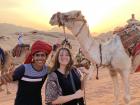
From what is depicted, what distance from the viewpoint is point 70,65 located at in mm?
4590

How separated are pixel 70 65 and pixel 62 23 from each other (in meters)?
3.04

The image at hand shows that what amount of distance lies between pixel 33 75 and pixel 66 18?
10.1ft

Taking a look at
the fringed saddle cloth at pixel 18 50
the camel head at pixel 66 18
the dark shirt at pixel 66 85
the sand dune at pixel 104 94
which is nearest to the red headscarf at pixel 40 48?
the dark shirt at pixel 66 85

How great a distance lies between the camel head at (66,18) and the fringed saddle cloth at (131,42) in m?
1.13

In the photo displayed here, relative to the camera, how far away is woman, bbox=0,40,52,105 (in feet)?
15.4

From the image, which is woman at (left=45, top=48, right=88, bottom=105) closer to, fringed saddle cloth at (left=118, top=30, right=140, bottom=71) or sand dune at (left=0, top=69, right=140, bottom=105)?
fringed saddle cloth at (left=118, top=30, right=140, bottom=71)

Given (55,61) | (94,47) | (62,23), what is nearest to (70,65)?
(55,61)

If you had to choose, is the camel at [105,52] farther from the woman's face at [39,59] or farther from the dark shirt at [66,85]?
the dark shirt at [66,85]

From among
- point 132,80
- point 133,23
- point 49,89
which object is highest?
point 133,23

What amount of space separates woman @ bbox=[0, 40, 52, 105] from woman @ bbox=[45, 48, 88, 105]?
19cm

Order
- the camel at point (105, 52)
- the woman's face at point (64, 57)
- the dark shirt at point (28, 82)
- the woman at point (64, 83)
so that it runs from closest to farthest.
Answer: the woman at point (64, 83)
the woman's face at point (64, 57)
the dark shirt at point (28, 82)
the camel at point (105, 52)

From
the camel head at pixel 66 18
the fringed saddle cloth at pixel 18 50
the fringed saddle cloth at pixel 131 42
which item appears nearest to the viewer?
the camel head at pixel 66 18

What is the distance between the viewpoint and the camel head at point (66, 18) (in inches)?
292

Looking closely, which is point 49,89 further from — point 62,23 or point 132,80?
point 132,80
